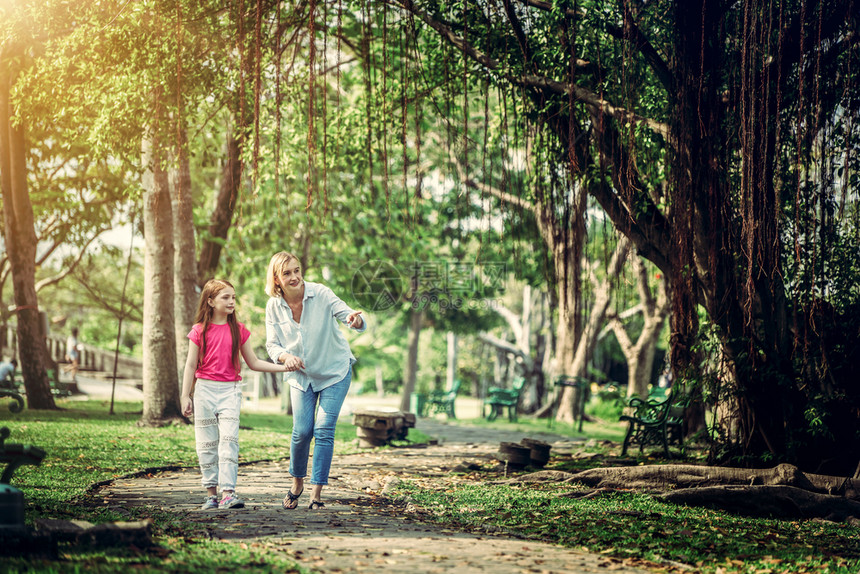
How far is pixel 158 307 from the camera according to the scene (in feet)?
40.7

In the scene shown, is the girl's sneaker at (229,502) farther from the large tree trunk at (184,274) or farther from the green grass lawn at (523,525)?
the large tree trunk at (184,274)

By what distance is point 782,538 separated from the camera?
5.51 m

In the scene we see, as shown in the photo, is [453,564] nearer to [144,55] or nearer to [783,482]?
[783,482]

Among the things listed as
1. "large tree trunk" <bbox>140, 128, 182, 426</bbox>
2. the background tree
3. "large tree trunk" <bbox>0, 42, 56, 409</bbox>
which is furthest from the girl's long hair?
"large tree trunk" <bbox>0, 42, 56, 409</bbox>

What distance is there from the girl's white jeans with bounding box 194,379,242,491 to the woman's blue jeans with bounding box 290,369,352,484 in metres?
0.41

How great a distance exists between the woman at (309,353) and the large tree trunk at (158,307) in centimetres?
721

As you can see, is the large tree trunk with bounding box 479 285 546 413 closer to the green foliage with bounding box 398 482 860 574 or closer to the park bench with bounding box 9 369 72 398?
the park bench with bounding box 9 369 72 398

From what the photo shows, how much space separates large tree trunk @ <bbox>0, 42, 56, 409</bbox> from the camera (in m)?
14.2

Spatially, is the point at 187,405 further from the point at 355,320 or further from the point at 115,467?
the point at 115,467

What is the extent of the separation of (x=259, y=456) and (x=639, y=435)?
4.73 m

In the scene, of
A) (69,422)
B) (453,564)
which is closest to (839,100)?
(453,564)

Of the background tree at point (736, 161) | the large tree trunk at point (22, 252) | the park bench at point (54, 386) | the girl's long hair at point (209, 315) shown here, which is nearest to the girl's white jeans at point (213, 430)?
the girl's long hair at point (209, 315)

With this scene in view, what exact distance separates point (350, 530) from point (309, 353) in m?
1.27

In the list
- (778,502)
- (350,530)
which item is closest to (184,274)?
(350,530)
